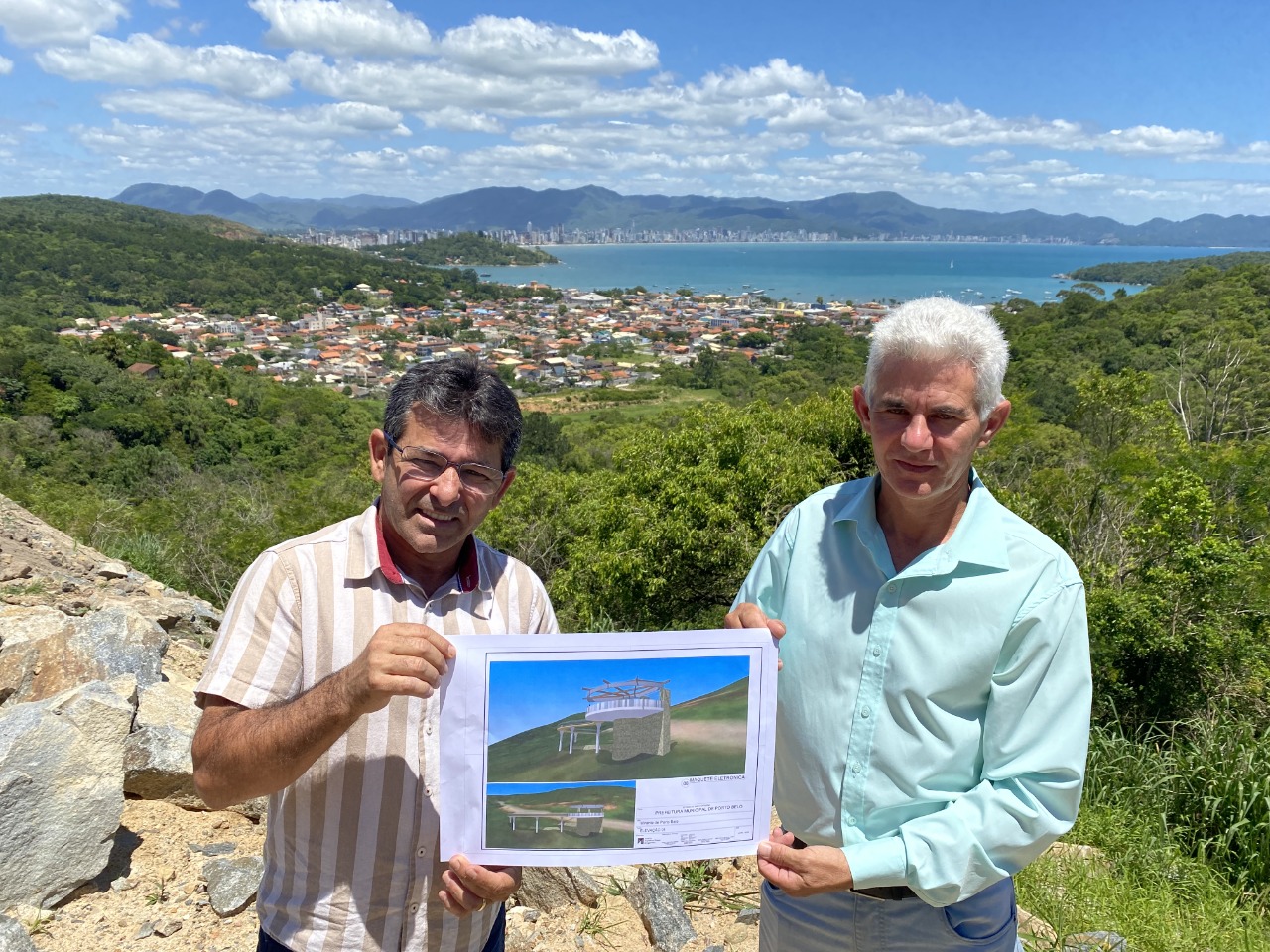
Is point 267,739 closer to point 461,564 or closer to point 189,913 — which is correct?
point 461,564

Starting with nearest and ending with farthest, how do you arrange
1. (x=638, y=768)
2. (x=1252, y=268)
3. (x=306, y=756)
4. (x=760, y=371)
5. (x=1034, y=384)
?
(x=306, y=756) → (x=638, y=768) → (x=1034, y=384) → (x=1252, y=268) → (x=760, y=371)

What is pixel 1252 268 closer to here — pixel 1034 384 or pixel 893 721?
pixel 1034 384

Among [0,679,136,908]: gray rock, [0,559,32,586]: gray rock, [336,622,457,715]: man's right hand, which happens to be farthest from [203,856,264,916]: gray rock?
[0,559,32,586]: gray rock

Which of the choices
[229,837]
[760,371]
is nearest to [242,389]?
[760,371]

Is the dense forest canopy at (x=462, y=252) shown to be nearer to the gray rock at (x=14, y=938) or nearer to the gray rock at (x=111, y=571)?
the gray rock at (x=111, y=571)

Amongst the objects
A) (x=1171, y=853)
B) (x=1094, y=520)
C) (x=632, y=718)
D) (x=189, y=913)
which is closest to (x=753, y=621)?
(x=632, y=718)
